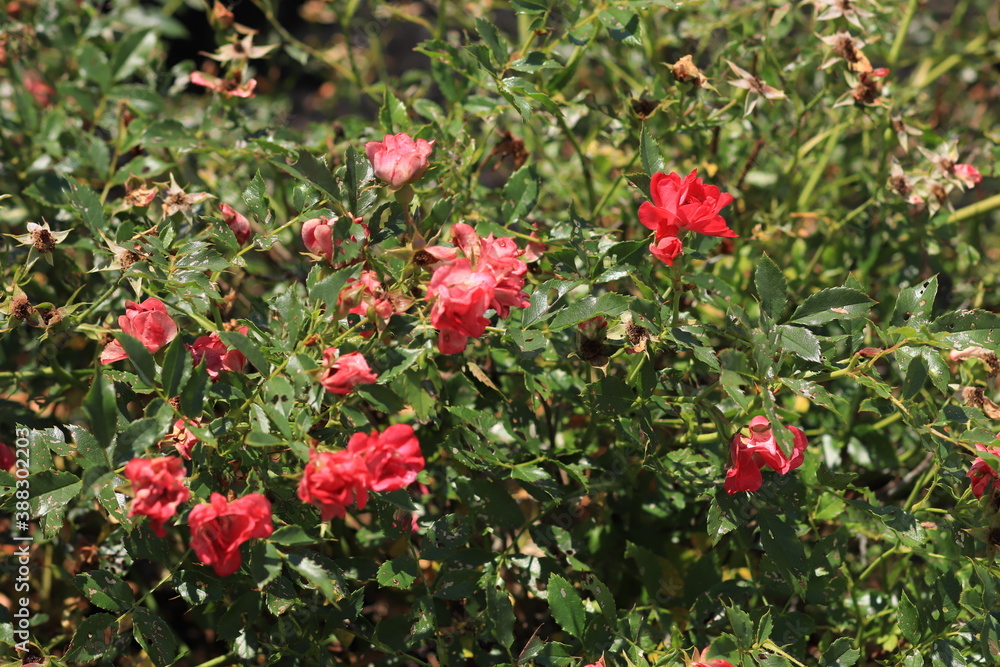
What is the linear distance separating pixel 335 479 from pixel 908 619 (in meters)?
0.71

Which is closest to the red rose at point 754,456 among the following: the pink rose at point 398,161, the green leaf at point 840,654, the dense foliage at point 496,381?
the dense foliage at point 496,381

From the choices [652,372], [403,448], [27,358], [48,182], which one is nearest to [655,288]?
[652,372]

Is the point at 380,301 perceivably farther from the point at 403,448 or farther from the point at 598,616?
the point at 598,616

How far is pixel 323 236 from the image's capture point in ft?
2.82

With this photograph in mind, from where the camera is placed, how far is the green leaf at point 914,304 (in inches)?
35.8

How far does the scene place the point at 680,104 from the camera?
1.13 metres

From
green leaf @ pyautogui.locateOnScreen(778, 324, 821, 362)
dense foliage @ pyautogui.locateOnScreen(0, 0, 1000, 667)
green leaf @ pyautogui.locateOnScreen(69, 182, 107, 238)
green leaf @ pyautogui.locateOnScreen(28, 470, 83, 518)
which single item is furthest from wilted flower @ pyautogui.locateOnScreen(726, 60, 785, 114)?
green leaf @ pyautogui.locateOnScreen(28, 470, 83, 518)

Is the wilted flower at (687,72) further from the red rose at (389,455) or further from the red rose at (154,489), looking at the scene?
the red rose at (154,489)

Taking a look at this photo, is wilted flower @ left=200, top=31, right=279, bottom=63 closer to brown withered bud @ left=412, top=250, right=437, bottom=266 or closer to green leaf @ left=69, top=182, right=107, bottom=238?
green leaf @ left=69, top=182, right=107, bottom=238

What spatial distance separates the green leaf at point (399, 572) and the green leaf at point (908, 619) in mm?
578

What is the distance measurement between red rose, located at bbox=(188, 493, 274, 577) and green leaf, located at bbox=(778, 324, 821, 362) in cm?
55

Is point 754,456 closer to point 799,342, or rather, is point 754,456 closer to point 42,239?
point 799,342

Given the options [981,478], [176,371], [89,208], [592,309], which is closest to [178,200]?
[89,208]

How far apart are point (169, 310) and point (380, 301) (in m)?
0.29
